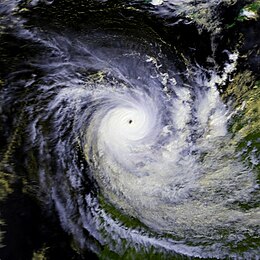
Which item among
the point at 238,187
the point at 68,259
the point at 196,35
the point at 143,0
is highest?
the point at 143,0

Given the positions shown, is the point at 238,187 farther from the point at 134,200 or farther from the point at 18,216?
the point at 18,216

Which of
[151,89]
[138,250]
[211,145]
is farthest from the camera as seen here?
[151,89]

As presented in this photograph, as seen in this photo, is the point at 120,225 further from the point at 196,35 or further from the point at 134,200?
the point at 196,35

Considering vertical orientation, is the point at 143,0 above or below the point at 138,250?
above

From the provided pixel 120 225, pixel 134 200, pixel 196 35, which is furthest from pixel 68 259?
pixel 196 35

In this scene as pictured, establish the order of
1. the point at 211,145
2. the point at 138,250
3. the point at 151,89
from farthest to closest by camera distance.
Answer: the point at 151,89, the point at 211,145, the point at 138,250

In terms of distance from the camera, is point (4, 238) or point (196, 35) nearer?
point (4, 238)
